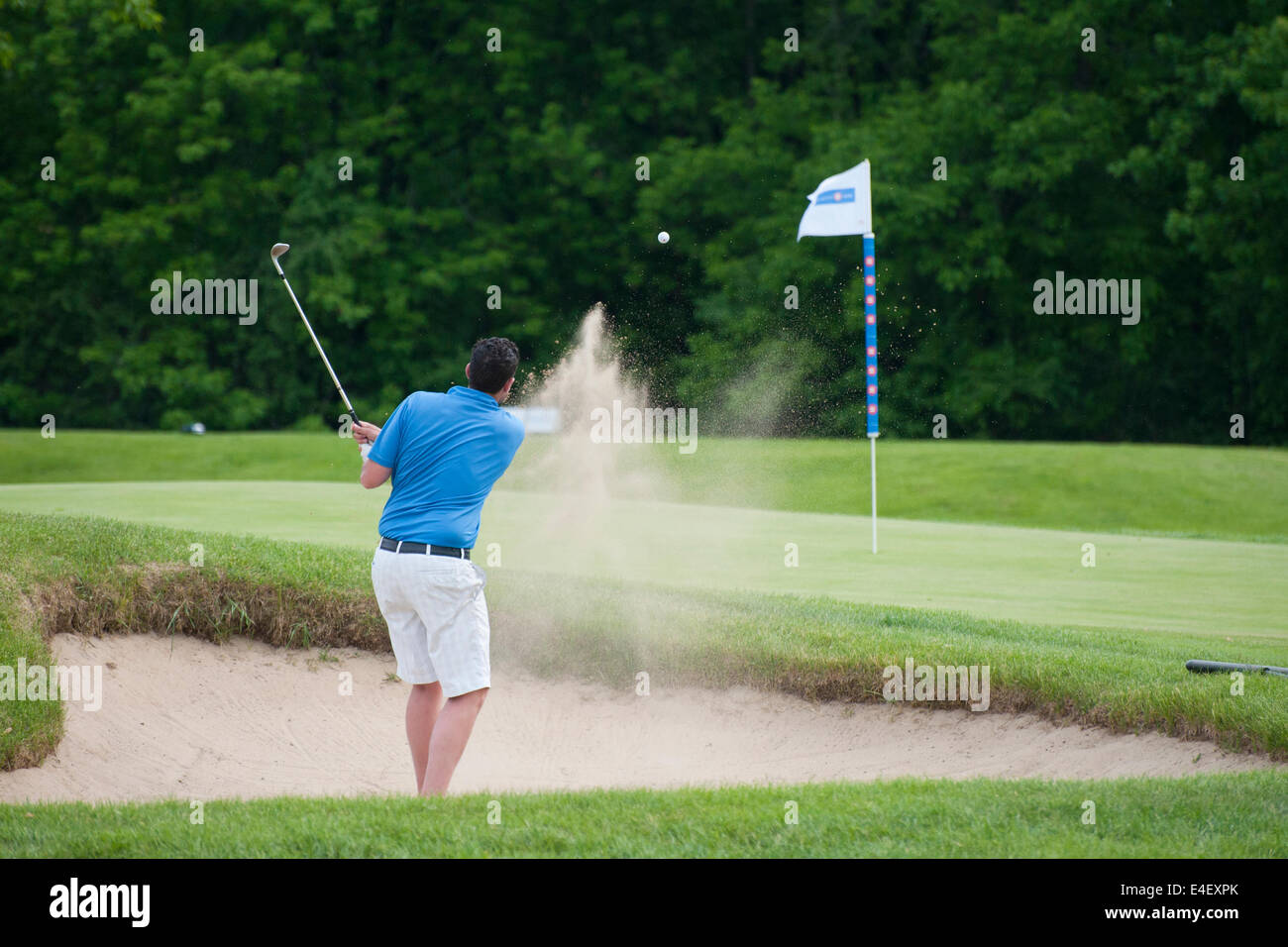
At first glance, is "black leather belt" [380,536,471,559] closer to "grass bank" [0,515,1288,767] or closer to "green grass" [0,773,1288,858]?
"green grass" [0,773,1288,858]

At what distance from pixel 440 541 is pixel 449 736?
85 centimetres

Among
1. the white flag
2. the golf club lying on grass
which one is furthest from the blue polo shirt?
the white flag

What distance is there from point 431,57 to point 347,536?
104 feet

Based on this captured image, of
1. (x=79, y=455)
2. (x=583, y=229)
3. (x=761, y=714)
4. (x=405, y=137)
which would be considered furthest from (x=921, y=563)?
(x=405, y=137)

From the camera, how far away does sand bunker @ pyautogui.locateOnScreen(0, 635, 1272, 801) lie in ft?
24.5

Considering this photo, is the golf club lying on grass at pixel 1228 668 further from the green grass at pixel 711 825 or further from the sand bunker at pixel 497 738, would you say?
the green grass at pixel 711 825

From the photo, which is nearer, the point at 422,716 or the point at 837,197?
the point at 422,716

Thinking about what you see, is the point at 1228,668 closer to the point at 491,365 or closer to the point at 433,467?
the point at 491,365

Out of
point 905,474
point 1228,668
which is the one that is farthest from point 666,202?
point 1228,668

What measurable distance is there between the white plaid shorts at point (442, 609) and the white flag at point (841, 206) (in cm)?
1226

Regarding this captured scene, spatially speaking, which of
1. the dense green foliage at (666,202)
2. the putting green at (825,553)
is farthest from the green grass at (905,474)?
the dense green foliage at (666,202)

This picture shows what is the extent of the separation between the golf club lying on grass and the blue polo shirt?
13.3ft

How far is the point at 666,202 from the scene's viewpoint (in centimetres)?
3731
